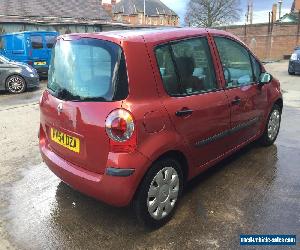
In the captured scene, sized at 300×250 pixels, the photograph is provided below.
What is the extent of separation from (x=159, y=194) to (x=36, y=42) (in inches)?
560

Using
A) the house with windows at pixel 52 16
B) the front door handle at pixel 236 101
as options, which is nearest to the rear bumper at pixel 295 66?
the front door handle at pixel 236 101

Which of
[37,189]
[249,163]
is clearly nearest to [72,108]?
[37,189]

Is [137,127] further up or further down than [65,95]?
further down

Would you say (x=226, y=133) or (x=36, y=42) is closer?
(x=226, y=133)

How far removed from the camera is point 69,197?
3.97 meters

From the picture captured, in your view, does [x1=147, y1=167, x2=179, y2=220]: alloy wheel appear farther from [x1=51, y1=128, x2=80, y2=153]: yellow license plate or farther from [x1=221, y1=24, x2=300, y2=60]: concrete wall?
[x1=221, y1=24, x2=300, y2=60]: concrete wall

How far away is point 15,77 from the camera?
12.0 metres

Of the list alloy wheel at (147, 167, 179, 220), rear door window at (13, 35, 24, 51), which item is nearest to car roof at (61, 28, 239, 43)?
alloy wheel at (147, 167, 179, 220)

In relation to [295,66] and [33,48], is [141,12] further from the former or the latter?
[295,66]

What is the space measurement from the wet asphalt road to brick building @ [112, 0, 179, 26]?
60929 mm

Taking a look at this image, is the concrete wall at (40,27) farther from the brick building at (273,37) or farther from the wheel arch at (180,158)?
the wheel arch at (180,158)

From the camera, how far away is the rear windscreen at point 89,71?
3000mm

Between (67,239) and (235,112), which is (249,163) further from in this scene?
(67,239)

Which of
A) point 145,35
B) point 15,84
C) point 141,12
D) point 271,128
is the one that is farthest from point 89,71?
point 141,12
